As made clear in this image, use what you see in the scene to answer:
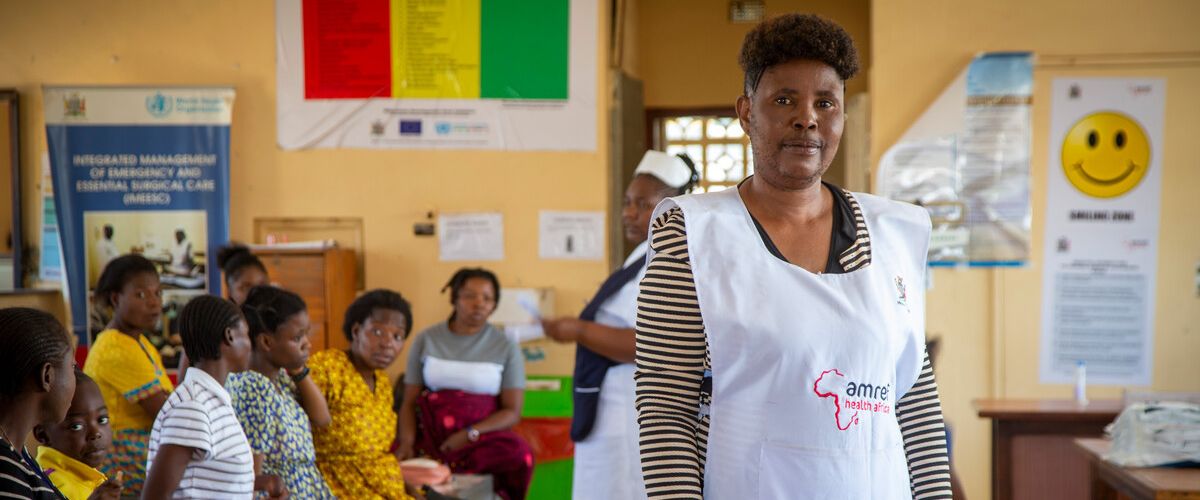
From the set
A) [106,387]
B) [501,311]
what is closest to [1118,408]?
[501,311]

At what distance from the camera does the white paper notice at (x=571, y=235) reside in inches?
229

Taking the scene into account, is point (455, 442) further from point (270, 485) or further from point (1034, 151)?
point (1034, 151)

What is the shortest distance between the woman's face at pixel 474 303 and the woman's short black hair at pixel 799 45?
3410 millimetres

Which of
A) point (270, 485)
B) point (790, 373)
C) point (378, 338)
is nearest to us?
point (790, 373)

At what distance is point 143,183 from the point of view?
5941 millimetres

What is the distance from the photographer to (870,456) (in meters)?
1.56

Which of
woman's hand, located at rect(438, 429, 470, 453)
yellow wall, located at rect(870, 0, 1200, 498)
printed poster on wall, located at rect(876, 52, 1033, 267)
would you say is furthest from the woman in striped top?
yellow wall, located at rect(870, 0, 1200, 498)

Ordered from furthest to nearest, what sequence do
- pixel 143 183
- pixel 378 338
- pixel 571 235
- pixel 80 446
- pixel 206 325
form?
pixel 143 183 → pixel 571 235 → pixel 378 338 → pixel 206 325 → pixel 80 446

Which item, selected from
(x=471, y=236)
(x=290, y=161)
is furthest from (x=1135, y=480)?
(x=290, y=161)

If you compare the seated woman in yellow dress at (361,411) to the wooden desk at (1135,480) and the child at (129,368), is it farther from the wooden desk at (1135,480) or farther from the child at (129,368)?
the wooden desk at (1135,480)

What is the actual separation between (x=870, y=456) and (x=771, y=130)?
1.61 feet

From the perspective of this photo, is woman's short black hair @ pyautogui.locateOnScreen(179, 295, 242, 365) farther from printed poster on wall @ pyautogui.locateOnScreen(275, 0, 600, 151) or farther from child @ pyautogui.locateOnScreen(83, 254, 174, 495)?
printed poster on wall @ pyautogui.locateOnScreen(275, 0, 600, 151)

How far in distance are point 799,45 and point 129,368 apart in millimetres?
2516

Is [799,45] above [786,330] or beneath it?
above
